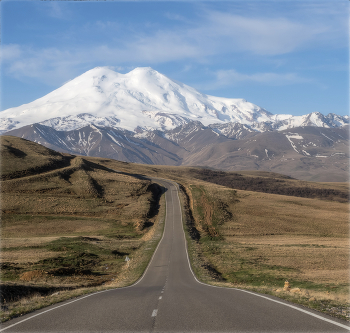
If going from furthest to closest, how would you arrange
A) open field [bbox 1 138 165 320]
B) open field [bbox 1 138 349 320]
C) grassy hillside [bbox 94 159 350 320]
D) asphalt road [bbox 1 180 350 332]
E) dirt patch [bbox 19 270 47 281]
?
1. open field [bbox 1 138 349 320]
2. open field [bbox 1 138 165 320]
3. dirt patch [bbox 19 270 47 281]
4. grassy hillside [bbox 94 159 350 320]
5. asphalt road [bbox 1 180 350 332]

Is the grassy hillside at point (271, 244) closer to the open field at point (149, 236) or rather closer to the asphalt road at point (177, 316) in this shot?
the open field at point (149, 236)

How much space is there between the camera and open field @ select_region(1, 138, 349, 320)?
2847cm

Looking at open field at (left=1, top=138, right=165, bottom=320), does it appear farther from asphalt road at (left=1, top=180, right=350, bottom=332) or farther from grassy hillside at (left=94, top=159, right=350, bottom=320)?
grassy hillside at (left=94, top=159, right=350, bottom=320)

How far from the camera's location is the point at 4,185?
2977 inches

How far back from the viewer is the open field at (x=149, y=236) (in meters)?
28.5

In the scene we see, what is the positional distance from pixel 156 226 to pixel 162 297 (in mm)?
46420

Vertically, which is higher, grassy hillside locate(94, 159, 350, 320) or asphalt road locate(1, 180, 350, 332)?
asphalt road locate(1, 180, 350, 332)

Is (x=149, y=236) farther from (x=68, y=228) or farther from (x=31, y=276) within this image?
(x=31, y=276)

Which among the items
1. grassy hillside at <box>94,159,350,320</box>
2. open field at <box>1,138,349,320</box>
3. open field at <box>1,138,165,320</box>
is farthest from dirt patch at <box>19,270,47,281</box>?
grassy hillside at <box>94,159,350,320</box>

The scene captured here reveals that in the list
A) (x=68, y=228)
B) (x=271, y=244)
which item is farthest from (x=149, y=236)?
(x=271, y=244)

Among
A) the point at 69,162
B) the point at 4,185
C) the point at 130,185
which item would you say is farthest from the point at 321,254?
the point at 69,162

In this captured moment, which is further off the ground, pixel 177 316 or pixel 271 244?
pixel 177 316

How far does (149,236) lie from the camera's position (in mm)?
56312

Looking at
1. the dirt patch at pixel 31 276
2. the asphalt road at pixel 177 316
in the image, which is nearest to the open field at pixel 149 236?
the dirt patch at pixel 31 276
